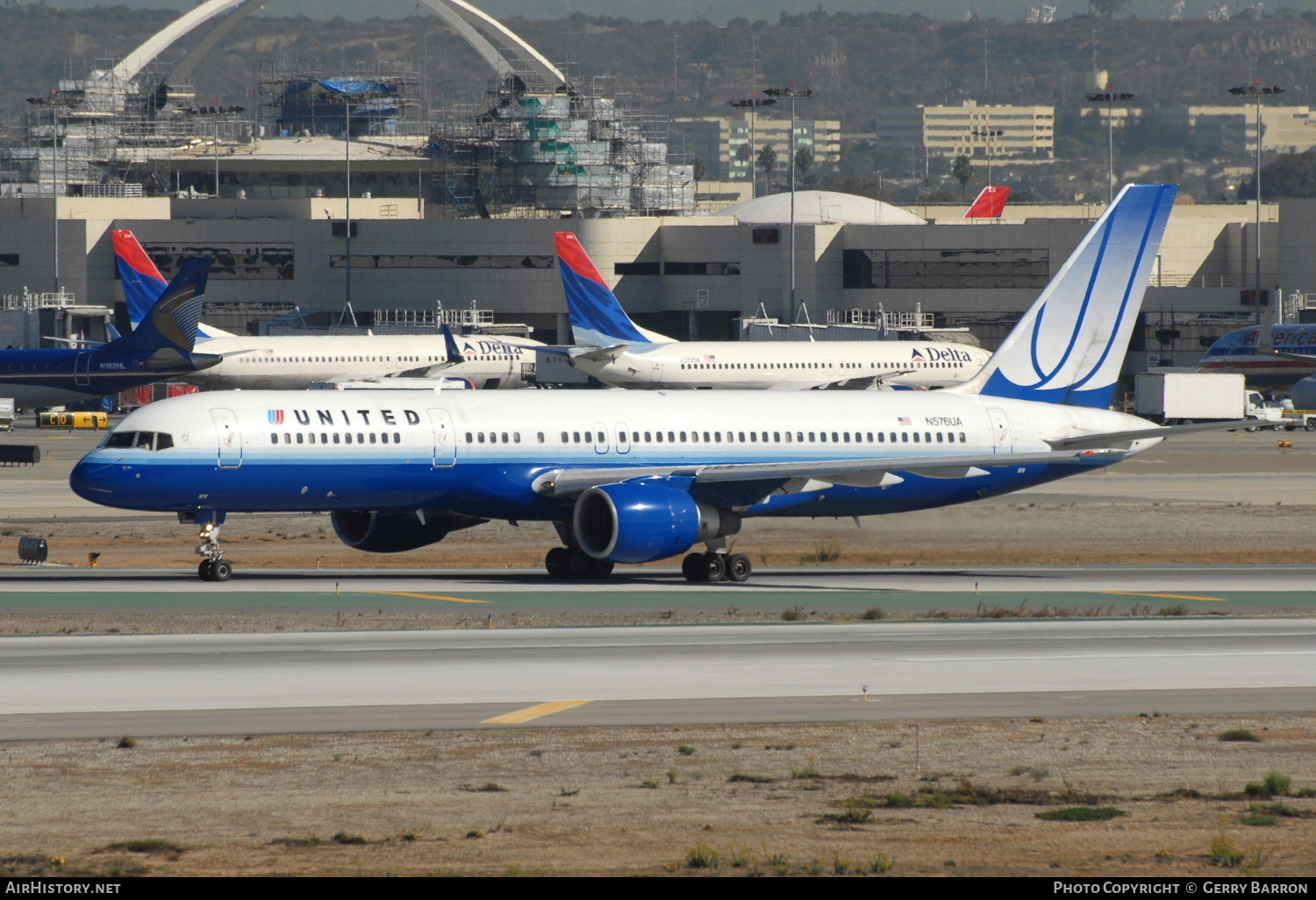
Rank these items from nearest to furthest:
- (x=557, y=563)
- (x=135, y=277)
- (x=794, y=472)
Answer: (x=794, y=472) < (x=557, y=563) < (x=135, y=277)

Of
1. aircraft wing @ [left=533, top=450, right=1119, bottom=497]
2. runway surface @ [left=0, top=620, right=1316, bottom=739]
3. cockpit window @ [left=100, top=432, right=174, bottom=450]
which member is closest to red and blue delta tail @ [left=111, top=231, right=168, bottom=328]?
cockpit window @ [left=100, top=432, right=174, bottom=450]

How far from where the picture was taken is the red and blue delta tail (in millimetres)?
119312

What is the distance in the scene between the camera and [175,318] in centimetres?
8994

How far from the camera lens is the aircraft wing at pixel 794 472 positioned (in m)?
39.1

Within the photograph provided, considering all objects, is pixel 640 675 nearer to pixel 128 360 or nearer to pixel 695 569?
pixel 695 569

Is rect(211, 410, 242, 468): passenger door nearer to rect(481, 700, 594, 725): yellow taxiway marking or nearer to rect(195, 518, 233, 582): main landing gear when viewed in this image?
rect(195, 518, 233, 582): main landing gear

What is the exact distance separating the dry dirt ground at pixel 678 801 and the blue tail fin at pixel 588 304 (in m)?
81.3

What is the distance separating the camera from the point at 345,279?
536 ft

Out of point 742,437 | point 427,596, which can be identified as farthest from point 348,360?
point 427,596

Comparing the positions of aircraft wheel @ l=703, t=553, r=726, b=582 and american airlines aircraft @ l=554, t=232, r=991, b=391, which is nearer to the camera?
aircraft wheel @ l=703, t=553, r=726, b=582

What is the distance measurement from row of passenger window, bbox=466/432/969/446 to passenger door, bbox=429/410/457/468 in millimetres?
410

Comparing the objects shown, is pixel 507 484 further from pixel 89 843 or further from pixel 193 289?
pixel 193 289

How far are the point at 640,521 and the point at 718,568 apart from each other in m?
3.27

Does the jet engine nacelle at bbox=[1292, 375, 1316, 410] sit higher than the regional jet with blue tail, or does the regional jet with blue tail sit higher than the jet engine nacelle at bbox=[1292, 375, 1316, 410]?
the regional jet with blue tail
